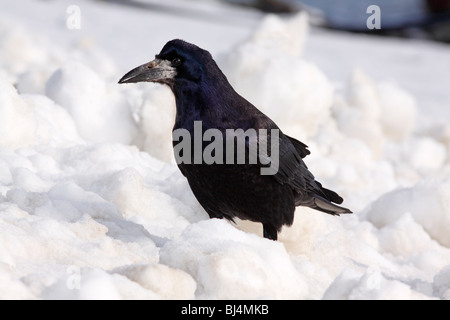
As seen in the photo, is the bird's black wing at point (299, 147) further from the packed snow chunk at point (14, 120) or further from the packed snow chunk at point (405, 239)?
the packed snow chunk at point (14, 120)

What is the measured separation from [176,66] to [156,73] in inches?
3.4

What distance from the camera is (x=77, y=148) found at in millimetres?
4188

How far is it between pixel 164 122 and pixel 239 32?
5.47m

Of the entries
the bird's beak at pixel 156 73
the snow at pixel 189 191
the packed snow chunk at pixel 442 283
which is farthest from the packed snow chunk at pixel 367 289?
the bird's beak at pixel 156 73

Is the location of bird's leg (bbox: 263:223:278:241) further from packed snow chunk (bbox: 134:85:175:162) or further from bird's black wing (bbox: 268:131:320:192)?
packed snow chunk (bbox: 134:85:175:162)

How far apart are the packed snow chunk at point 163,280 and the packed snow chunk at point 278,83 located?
9.84ft

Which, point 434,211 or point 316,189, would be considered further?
point 434,211

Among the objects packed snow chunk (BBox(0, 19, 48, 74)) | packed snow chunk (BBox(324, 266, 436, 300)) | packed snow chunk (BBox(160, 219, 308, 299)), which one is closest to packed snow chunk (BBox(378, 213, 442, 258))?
packed snow chunk (BBox(160, 219, 308, 299))

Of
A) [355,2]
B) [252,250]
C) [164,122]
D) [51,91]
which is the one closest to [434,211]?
[164,122]

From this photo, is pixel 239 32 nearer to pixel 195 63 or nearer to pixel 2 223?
pixel 195 63

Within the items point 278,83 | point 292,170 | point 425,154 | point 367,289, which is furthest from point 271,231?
point 425,154

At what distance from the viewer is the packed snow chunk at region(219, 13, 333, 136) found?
5438 mm

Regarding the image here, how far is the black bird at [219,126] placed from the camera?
3.29 m

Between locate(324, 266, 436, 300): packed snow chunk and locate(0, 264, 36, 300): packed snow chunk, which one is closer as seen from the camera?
locate(0, 264, 36, 300): packed snow chunk
